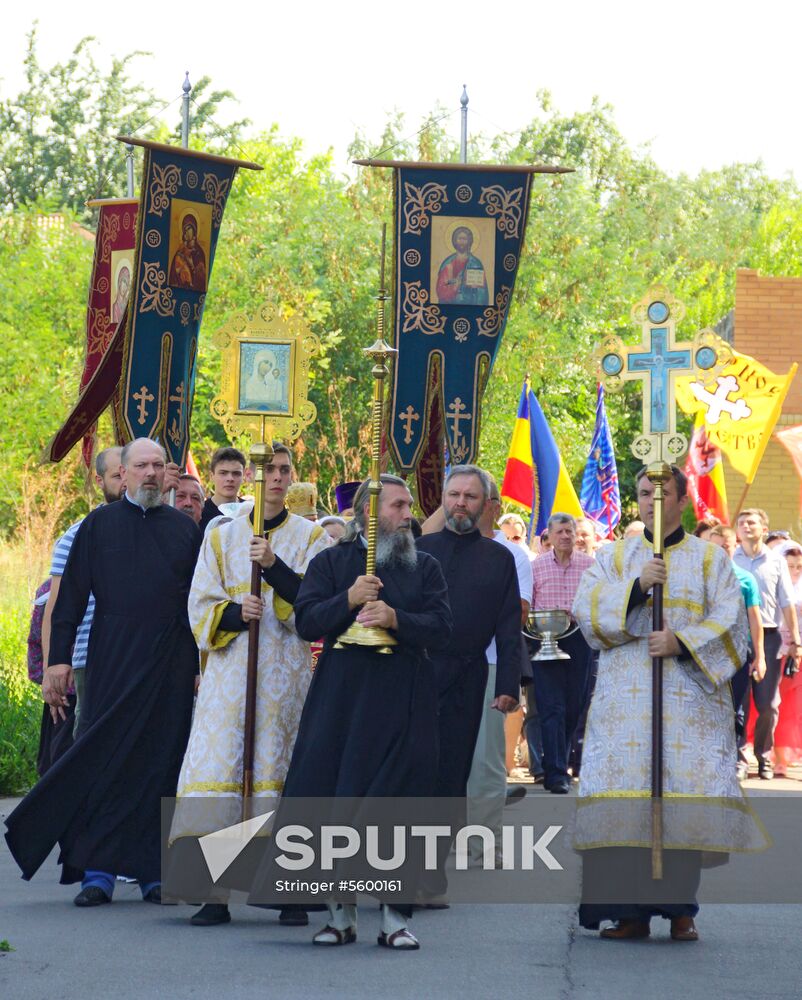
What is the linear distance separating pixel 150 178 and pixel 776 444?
16.9 m

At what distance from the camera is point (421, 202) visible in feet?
46.4

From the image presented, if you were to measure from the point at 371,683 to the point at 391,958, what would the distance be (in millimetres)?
1060

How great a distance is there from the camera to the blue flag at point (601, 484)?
21500mm

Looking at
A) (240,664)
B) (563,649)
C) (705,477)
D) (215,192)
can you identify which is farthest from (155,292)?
(705,477)

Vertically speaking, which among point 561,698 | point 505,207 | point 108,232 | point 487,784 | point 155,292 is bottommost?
point 561,698

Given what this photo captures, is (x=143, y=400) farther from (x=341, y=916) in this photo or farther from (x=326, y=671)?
(x=341, y=916)

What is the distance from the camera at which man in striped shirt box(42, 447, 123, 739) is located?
9398mm

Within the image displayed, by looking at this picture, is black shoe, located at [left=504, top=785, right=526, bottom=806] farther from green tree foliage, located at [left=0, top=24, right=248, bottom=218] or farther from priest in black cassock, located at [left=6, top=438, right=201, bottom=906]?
green tree foliage, located at [left=0, top=24, right=248, bottom=218]

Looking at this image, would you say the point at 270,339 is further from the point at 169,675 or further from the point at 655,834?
the point at 655,834

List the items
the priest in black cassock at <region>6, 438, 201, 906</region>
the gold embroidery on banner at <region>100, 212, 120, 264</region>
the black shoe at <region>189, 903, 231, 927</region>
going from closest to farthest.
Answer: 1. the black shoe at <region>189, 903, 231, 927</region>
2. the priest in black cassock at <region>6, 438, 201, 906</region>
3. the gold embroidery on banner at <region>100, 212, 120, 264</region>

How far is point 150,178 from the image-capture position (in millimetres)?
14414

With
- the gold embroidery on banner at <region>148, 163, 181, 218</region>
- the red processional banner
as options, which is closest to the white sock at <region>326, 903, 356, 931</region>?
the gold embroidery on banner at <region>148, 163, 181, 218</region>

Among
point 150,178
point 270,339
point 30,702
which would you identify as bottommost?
point 30,702

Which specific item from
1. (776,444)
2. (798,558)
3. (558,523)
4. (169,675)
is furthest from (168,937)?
(776,444)
